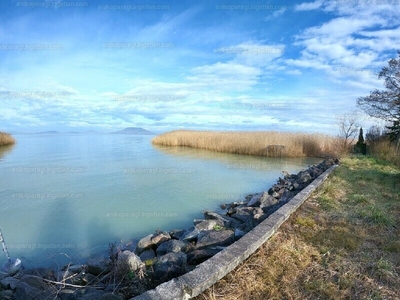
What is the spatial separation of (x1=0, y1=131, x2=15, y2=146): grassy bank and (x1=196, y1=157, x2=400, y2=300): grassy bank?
25.2 m

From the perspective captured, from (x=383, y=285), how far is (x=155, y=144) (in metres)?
22.2

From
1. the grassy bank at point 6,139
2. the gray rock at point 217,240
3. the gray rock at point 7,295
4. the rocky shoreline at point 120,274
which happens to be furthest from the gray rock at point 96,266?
the grassy bank at point 6,139

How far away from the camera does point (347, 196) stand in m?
4.68

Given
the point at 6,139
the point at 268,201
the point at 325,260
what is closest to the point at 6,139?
the point at 6,139

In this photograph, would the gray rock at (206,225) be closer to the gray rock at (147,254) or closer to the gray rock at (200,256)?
the gray rock at (147,254)

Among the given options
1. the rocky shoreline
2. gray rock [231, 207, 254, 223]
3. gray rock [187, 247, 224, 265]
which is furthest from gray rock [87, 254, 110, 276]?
gray rock [231, 207, 254, 223]

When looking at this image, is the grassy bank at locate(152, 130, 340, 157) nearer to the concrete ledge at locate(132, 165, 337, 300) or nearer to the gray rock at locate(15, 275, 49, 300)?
the concrete ledge at locate(132, 165, 337, 300)

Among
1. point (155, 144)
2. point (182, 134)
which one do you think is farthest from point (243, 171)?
point (155, 144)

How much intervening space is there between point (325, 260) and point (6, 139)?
26.4 metres

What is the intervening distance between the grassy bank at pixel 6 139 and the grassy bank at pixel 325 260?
25190 mm

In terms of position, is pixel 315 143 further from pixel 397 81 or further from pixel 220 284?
pixel 220 284

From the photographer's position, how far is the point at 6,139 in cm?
2136

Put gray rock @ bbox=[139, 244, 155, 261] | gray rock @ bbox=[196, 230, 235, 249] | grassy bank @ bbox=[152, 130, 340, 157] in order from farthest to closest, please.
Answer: grassy bank @ bbox=[152, 130, 340, 157], gray rock @ bbox=[139, 244, 155, 261], gray rock @ bbox=[196, 230, 235, 249]

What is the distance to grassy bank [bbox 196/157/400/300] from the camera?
1.89 metres
